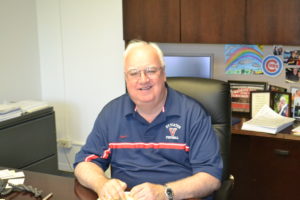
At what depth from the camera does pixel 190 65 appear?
3.19 metres

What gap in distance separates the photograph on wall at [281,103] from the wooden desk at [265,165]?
0.19 meters

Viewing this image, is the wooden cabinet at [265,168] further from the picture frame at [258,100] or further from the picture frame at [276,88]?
the picture frame at [276,88]

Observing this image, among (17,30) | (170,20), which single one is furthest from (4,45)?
(170,20)

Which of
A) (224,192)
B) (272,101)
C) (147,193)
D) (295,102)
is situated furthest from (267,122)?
(147,193)

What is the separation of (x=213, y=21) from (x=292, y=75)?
709 mm

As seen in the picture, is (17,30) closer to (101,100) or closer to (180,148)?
(101,100)

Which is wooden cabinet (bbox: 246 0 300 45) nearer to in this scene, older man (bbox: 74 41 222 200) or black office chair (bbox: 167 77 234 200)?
black office chair (bbox: 167 77 234 200)

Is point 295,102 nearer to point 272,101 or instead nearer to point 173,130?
point 272,101

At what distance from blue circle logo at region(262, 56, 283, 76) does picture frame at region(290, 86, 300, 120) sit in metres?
0.17

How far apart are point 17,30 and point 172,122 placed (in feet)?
7.38

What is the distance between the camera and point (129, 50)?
191 cm

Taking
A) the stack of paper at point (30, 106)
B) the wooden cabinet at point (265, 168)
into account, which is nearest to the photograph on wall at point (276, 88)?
the wooden cabinet at point (265, 168)

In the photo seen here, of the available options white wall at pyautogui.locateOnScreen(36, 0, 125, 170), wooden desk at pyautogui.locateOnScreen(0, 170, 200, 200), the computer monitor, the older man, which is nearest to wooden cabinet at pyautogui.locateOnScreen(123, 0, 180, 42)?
the computer monitor

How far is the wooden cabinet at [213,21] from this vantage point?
262cm
